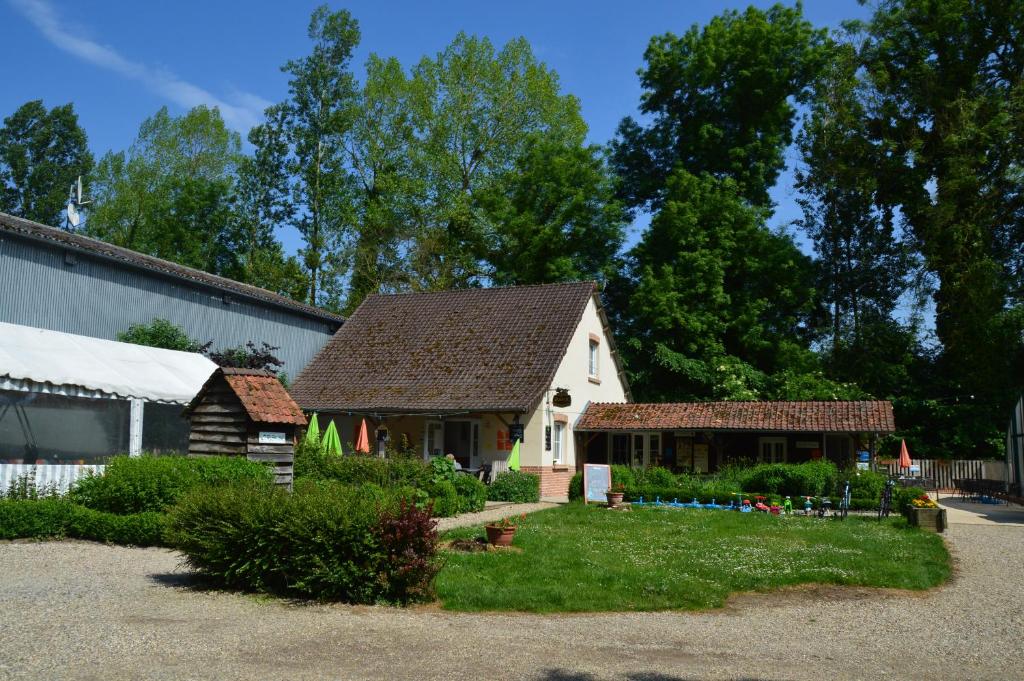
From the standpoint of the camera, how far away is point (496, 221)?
4134 cm

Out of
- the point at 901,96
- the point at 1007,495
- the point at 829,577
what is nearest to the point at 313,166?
the point at 901,96

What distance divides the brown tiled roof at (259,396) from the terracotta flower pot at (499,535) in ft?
13.2

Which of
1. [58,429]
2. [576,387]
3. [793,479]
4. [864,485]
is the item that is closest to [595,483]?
[793,479]

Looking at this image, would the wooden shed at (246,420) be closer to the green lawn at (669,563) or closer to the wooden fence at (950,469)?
the green lawn at (669,563)

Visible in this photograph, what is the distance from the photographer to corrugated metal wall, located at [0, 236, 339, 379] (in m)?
22.1

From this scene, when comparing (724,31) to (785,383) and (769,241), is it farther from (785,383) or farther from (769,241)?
(785,383)

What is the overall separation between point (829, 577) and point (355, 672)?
285 inches

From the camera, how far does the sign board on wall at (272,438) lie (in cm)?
1457

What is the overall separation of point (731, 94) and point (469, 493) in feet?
92.2

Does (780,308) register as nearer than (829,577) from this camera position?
No

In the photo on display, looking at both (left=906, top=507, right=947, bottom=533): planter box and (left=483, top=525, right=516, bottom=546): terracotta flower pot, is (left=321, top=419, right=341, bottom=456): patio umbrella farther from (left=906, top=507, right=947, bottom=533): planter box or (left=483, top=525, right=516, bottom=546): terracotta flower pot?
(left=906, top=507, right=947, bottom=533): planter box

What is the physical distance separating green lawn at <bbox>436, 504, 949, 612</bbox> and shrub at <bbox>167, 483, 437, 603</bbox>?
2.41 ft

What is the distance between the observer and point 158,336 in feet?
82.9

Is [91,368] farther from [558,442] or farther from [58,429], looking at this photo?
[558,442]
